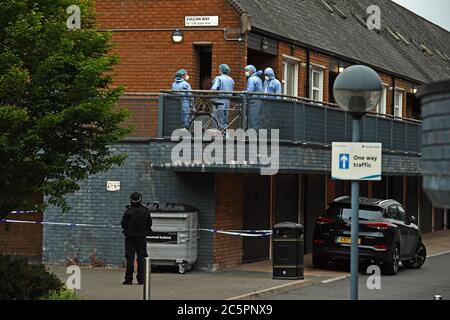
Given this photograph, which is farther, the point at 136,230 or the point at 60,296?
the point at 136,230

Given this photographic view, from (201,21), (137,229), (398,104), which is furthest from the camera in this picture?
(398,104)

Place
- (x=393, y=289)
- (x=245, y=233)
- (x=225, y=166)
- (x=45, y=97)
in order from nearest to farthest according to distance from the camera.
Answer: (x=45, y=97) → (x=393, y=289) → (x=225, y=166) → (x=245, y=233)

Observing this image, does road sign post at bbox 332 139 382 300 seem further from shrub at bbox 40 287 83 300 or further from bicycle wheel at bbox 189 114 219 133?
bicycle wheel at bbox 189 114 219 133

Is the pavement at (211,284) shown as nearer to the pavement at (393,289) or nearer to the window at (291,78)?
the pavement at (393,289)

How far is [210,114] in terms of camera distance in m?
19.8

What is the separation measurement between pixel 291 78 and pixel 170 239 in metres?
7.88

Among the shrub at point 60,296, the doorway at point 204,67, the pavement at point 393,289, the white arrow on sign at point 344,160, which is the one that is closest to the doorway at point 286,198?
the doorway at point 204,67

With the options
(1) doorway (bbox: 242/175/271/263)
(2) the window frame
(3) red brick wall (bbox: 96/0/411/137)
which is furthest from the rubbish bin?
(2) the window frame

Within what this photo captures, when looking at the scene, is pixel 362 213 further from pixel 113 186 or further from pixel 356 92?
pixel 356 92

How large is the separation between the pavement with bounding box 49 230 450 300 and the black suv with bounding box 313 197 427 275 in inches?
19.4

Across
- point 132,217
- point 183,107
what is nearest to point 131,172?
point 183,107

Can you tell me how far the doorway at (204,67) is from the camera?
23.2m

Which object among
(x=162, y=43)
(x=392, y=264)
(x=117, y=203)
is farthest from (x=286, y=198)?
Answer: (x=117, y=203)
